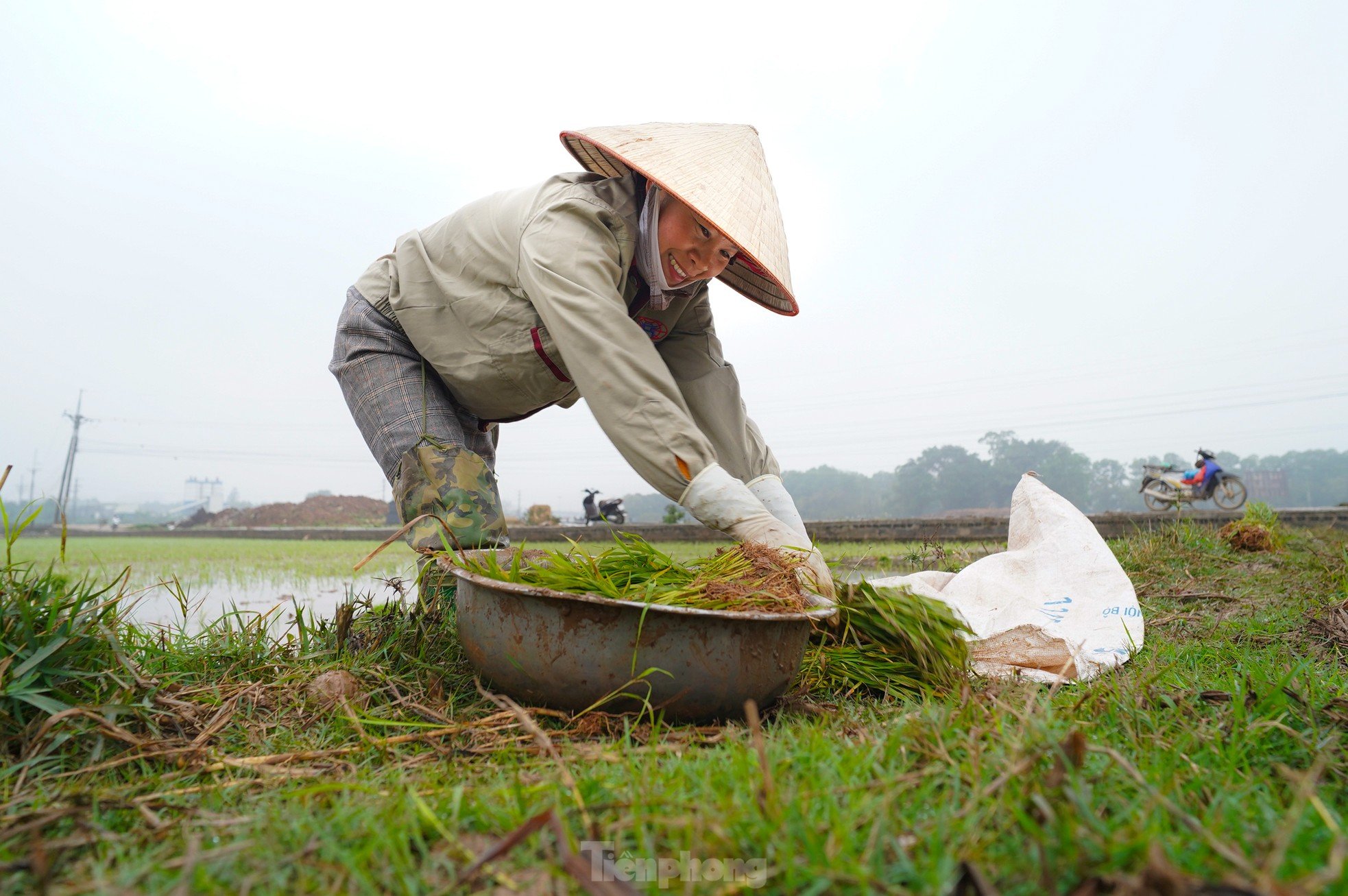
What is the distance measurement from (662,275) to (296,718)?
1530mm

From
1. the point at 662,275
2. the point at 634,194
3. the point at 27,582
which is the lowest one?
the point at 27,582

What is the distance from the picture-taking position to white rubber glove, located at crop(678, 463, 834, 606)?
177cm

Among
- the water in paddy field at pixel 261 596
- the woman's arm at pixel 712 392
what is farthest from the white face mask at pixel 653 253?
the water in paddy field at pixel 261 596

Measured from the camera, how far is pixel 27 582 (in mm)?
1367

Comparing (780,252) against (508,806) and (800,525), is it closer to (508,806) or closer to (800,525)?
(800,525)

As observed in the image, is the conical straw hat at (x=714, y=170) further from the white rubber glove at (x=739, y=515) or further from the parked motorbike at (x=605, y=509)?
the parked motorbike at (x=605, y=509)

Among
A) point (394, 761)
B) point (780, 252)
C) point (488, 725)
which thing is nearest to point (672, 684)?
point (488, 725)

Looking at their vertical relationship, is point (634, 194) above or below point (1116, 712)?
above

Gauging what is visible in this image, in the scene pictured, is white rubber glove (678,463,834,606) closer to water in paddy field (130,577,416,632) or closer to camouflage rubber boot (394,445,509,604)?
camouflage rubber boot (394,445,509,604)

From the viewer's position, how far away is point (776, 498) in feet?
7.67

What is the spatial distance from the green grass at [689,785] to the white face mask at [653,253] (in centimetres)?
130

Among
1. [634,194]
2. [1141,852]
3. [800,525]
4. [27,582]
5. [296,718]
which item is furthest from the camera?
[800,525]

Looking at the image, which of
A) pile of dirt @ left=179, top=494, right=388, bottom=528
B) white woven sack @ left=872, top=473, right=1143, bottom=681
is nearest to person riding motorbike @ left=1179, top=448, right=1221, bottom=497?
white woven sack @ left=872, top=473, right=1143, bottom=681

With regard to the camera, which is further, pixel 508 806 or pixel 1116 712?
pixel 1116 712
